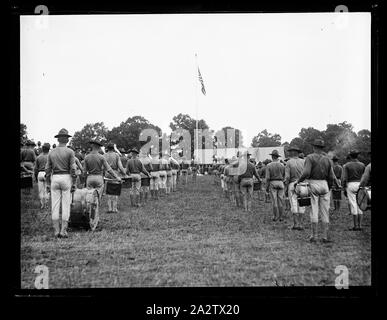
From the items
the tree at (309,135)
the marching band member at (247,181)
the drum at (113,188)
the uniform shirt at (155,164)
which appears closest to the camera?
the tree at (309,135)

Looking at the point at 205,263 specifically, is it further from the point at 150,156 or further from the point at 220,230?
the point at 150,156

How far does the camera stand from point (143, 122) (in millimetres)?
6938

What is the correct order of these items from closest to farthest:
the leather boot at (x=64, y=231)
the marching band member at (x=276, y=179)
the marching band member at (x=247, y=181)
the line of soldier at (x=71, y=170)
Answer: the leather boot at (x=64, y=231) < the line of soldier at (x=71, y=170) < the marching band member at (x=276, y=179) < the marching band member at (x=247, y=181)

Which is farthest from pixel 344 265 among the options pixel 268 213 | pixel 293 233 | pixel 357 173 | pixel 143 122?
pixel 268 213

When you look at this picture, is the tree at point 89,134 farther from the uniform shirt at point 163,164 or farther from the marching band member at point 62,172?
the uniform shirt at point 163,164

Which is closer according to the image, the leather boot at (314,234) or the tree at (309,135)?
the tree at (309,135)

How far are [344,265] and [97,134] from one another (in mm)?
4298

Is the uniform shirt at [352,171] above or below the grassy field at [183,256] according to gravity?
above

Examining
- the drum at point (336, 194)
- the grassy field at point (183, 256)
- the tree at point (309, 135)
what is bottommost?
the grassy field at point (183, 256)

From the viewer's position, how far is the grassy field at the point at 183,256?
5.91m

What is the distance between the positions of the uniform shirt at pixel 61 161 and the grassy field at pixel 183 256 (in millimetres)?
1274

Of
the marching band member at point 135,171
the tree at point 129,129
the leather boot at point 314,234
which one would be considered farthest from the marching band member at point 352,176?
the marching band member at point 135,171

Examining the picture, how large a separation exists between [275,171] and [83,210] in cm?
526

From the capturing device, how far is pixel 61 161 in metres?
9.28
